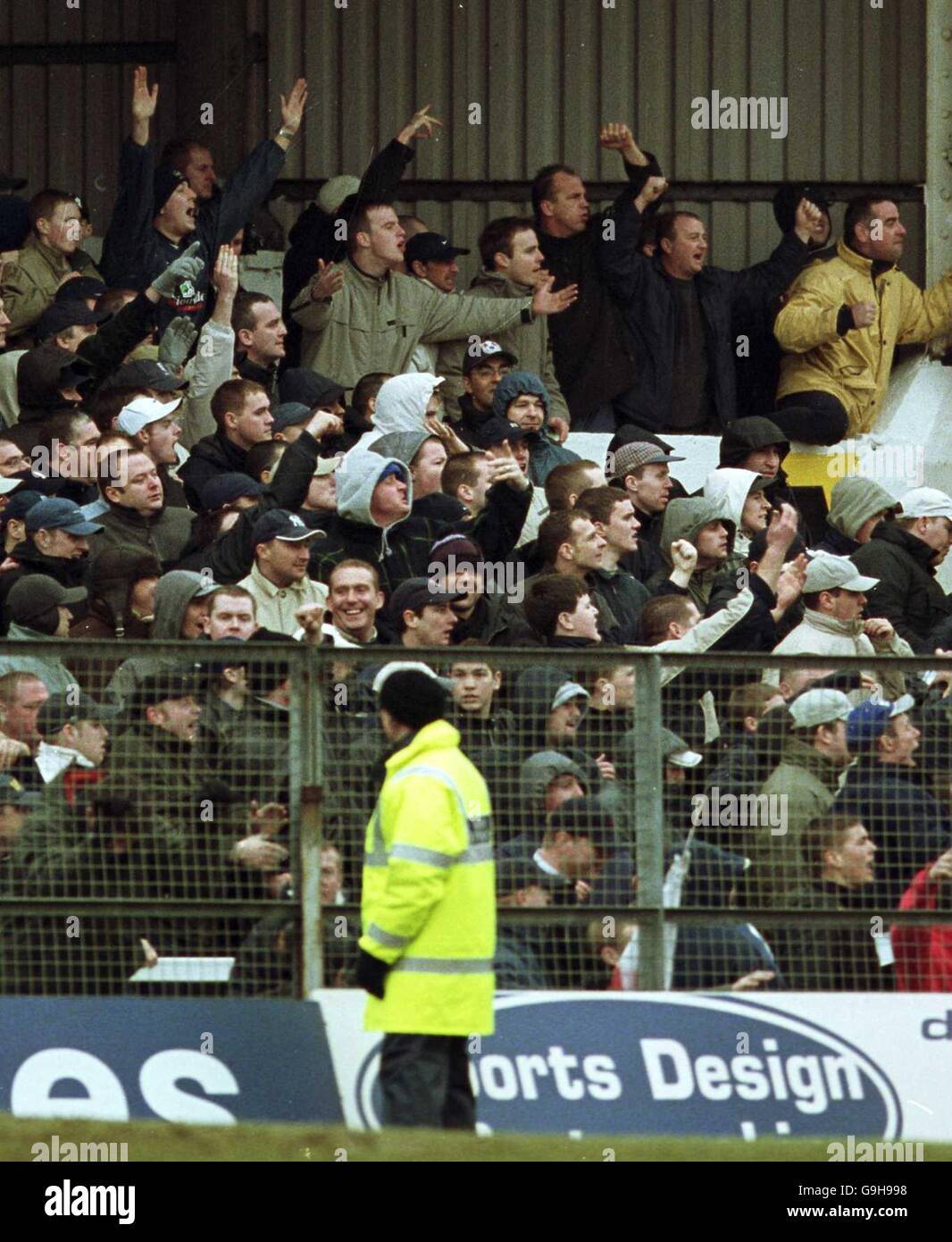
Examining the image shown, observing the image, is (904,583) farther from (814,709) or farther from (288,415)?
(814,709)

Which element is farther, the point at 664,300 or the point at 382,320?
the point at 664,300

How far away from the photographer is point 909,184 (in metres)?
18.2

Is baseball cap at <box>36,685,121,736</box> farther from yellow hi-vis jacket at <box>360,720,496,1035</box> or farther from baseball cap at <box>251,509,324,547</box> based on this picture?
baseball cap at <box>251,509,324,547</box>

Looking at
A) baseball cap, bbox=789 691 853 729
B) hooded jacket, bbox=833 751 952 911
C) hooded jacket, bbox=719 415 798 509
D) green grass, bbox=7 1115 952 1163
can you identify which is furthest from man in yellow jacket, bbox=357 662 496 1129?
hooded jacket, bbox=719 415 798 509

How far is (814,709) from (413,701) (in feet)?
5.80

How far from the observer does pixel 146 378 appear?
43.2 ft

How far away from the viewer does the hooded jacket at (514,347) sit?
15344 mm

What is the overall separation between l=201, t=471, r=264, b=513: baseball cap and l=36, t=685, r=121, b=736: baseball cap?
2765 mm

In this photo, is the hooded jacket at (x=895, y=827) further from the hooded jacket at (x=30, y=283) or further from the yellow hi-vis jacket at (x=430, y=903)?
the hooded jacket at (x=30, y=283)

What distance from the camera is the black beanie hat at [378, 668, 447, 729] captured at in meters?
9.13

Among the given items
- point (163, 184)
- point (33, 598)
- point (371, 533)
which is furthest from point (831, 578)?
point (163, 184)

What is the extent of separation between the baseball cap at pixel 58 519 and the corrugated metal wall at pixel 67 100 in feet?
23.5

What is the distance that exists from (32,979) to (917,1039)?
3.21 meters

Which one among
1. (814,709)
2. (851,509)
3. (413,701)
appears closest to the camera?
(413,701)
